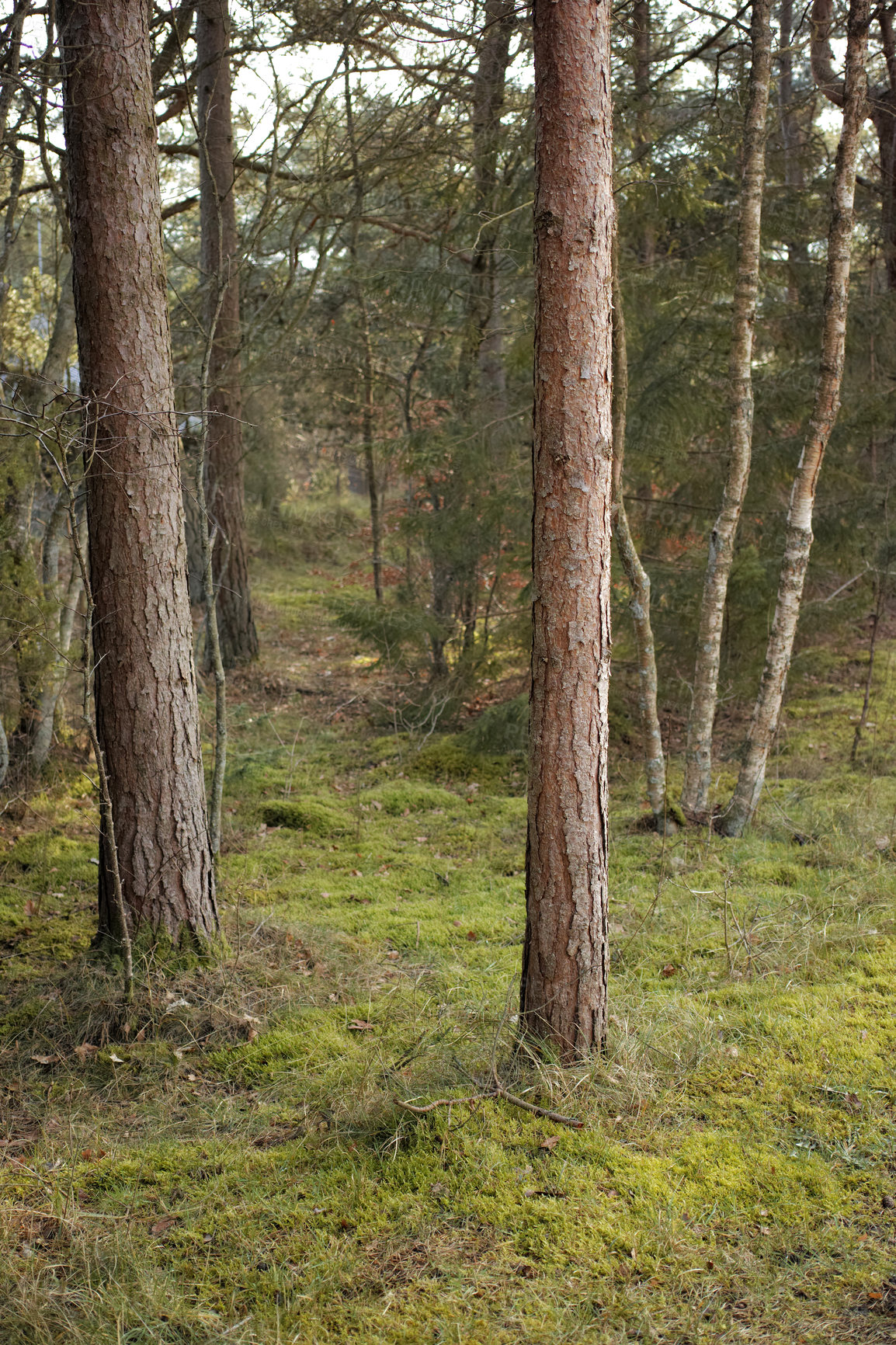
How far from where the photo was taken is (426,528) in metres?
9.35

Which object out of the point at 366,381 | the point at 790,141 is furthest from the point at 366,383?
the point at 790,141

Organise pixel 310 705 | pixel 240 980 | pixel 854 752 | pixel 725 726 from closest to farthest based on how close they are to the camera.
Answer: pixel 240 980
pixel 854 752
pixel 725 726
pixel 310 705

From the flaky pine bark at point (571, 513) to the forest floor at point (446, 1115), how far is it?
1.51ft

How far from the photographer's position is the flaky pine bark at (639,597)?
5879mm

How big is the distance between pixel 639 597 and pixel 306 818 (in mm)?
3014

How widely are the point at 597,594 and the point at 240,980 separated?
2.52 metres

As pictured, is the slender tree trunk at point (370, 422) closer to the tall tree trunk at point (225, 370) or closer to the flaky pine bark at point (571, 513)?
the tall tree trunk at point (225, 370)

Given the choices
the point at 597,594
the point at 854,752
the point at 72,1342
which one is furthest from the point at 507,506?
the point at 72,1342

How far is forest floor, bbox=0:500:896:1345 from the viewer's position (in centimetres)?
248

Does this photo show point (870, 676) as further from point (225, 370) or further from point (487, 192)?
point (225, 370)

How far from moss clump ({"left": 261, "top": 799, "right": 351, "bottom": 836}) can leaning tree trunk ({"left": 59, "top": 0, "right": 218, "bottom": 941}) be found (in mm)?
2547

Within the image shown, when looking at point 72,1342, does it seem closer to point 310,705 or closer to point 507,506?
point 507,506

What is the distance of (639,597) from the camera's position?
616cm

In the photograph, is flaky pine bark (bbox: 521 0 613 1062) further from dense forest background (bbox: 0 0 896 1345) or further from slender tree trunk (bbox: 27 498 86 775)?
slender tree trunk (bbox: 27 498 86 775)
